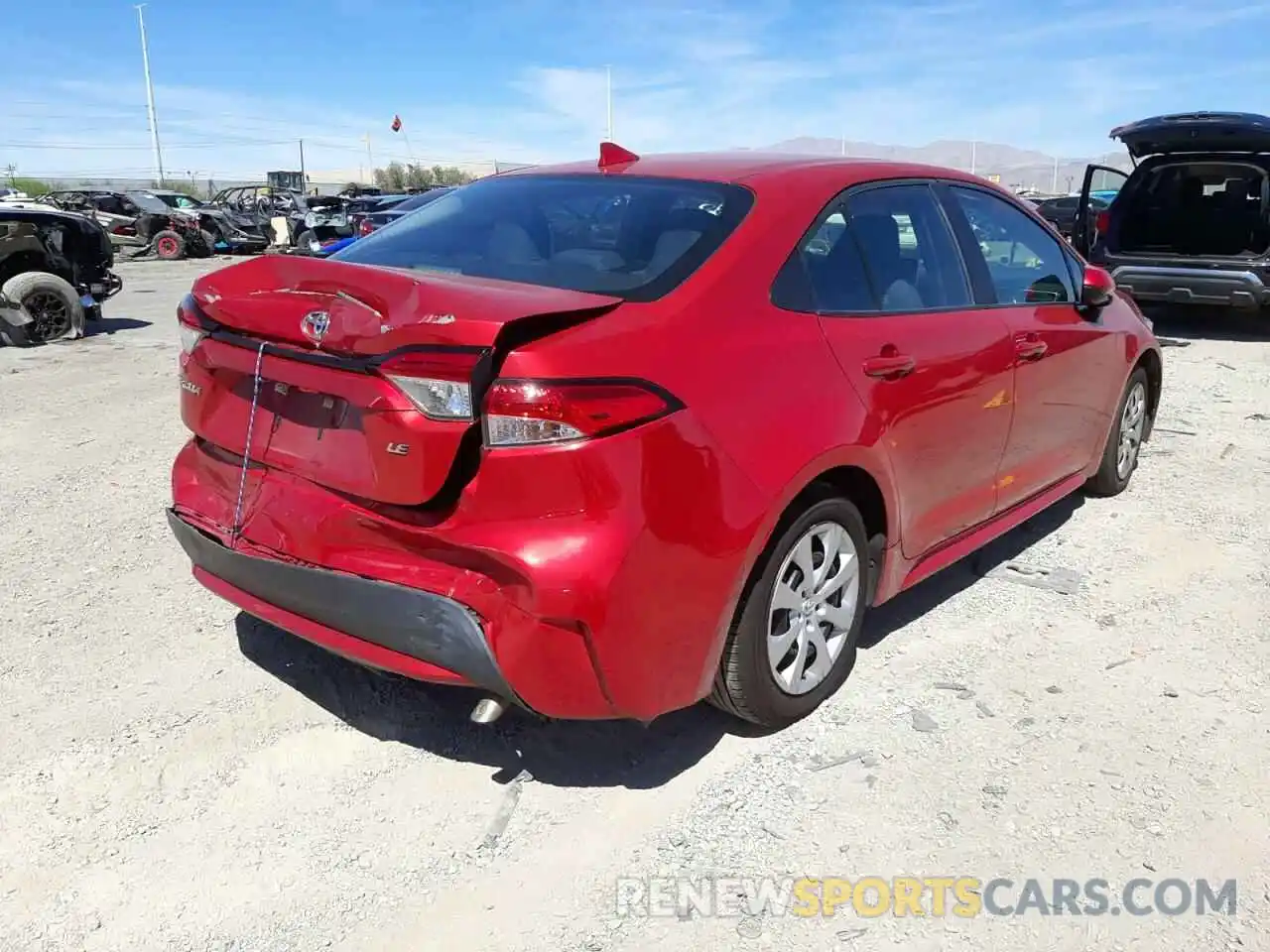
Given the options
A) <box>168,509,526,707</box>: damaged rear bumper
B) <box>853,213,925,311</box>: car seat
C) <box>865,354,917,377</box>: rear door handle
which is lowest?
<box>168,509,526,707</box>: damaged rear bumper

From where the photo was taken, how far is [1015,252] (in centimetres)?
425

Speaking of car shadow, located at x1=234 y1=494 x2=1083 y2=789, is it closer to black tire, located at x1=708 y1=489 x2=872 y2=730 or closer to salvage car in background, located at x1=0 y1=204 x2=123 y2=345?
→ black tire, located at x1=708 y1=489 x2=872 y2=730

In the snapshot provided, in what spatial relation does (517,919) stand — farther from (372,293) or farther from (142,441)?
(142,441)

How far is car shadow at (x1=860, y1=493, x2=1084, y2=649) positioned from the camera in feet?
12.8

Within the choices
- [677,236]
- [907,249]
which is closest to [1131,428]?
[907,249]

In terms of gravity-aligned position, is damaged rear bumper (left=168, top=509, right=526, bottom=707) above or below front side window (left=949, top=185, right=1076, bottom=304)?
below

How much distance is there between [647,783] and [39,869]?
1.54 meters

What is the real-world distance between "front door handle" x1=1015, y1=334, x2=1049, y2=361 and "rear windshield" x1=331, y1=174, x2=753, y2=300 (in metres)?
1.40

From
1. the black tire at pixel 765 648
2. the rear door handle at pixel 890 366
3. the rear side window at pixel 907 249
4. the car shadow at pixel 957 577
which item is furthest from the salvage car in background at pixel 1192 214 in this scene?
the black tire at pixel 765 648

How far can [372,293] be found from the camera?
8.24 feet

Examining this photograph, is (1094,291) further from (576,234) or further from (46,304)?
(46,304)

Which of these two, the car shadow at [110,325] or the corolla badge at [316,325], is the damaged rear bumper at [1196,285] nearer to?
the corolla badge at [316,325]

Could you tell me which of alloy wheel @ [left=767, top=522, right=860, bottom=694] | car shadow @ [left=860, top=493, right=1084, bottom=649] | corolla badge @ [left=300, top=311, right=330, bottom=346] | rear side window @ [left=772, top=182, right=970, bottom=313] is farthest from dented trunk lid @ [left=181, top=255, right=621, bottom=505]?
car shadow @ [left=860, top=493, right=1084, bottom=649]

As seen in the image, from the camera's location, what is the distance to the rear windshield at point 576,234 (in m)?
2.83
